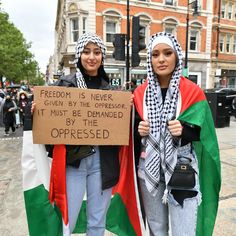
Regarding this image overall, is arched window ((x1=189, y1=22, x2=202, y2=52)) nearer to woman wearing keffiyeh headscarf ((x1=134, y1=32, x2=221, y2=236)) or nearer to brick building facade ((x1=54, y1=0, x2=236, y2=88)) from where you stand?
brick building facade ((x1=54, y1=0, x2=236, y2=88))

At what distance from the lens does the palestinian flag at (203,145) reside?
1907mm

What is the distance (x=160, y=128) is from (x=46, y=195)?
3.61ft

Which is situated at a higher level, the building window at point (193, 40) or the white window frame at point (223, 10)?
the white window frame at point (223, 10)

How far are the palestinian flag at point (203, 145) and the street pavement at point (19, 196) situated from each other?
0.88 m

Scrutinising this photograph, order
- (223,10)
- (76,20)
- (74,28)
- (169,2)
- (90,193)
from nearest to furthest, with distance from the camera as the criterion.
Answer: (90,193), (76,20), (74,28), (169,2), (223,10)

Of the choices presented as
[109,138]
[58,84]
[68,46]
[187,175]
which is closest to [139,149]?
[109,138]

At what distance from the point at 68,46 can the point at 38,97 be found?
21.5 metres

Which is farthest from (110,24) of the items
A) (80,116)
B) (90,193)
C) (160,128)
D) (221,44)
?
(160,128)

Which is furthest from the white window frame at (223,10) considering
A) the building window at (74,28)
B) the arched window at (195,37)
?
the building window at (74,28)

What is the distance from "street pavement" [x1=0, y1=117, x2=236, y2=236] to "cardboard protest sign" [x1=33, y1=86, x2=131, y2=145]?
1558mm

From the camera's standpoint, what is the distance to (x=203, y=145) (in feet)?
6.62

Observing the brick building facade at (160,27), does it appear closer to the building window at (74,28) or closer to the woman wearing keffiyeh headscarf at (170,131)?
the building window at (74,28)

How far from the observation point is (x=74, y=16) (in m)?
22.2

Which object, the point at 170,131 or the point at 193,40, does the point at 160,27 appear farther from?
the point at 170,131
